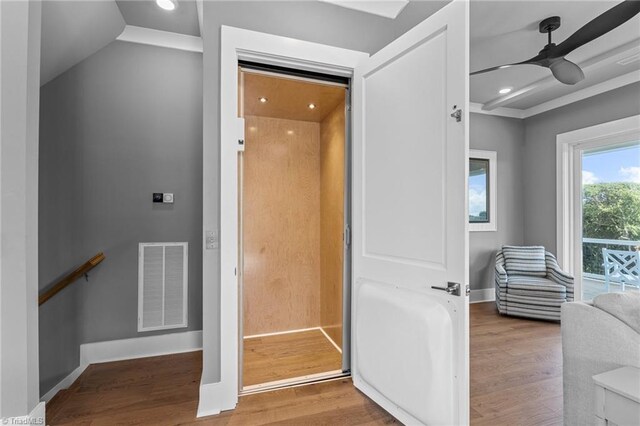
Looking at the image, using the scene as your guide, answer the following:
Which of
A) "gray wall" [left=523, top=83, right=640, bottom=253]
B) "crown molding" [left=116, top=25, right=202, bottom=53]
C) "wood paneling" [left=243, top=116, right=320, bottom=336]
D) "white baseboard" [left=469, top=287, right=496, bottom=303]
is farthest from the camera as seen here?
"white baseboard" [left=469, top=287, right=496, bottom=303]

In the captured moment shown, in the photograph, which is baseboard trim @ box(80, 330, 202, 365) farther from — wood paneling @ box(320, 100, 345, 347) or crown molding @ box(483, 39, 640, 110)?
crown molding @ box(483, 39, 640, 110)

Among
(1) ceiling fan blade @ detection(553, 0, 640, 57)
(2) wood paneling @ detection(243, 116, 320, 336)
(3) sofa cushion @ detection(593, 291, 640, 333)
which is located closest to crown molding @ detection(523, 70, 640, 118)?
(1) ceiling fan blade @ detection(553, 0, 640, 57)

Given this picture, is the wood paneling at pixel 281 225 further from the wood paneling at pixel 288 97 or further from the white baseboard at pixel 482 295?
the white baseboard at pixel 482 295

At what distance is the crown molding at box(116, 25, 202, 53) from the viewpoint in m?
2.42

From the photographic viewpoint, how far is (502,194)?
425 cm

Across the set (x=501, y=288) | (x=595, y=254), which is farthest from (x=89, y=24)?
(x=595, y=254)

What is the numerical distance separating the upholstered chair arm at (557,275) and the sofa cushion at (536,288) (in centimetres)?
7

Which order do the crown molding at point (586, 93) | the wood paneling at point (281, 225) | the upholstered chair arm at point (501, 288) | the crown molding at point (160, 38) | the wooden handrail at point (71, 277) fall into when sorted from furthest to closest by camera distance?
the upholstered chair arm at point (501, 288) < the crown molding at point (586, 93) < the wood paneling at point (281, 225) < the crown molding at point (160, 38) < the wooden handrail at point (71, 277)

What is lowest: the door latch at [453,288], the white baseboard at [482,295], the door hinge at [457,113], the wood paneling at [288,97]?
the white baseboard at [482,295]

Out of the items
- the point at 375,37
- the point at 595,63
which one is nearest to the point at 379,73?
the point at 375,37

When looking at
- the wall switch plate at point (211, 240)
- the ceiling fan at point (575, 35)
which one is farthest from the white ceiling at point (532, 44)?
the wall switch plate at point (211, 240)

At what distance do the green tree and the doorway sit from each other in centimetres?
336

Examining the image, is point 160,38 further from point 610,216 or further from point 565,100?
point 610,216

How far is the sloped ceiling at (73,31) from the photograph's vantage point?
1.83 m
